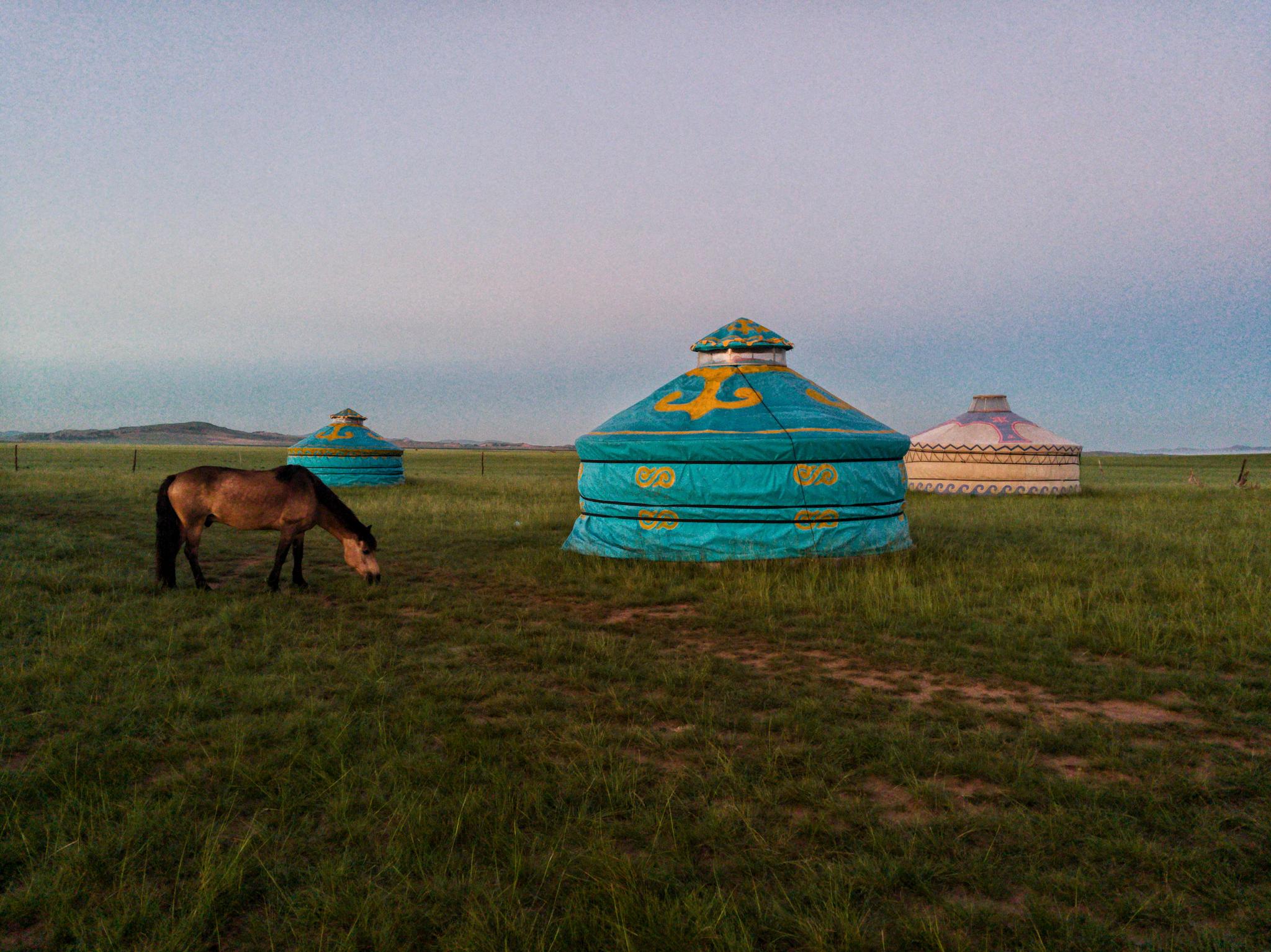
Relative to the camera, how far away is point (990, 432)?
754 inches

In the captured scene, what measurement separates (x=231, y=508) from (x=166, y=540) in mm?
717

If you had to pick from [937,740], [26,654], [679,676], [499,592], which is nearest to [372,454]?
[499,592]

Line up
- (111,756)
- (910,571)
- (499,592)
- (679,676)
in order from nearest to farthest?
(111,756), (679,676), (499,592), (910,571)

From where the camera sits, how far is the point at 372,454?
21812 mm

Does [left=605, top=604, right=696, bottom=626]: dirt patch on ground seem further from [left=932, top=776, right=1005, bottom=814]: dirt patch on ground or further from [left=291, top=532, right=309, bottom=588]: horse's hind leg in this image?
[left=291, top=532, right=309, bottom=588]: horse's hind leg

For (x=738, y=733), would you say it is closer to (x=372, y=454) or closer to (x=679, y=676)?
(x=679, y=676)

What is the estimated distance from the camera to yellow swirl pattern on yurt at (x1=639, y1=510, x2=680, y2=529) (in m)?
8.52

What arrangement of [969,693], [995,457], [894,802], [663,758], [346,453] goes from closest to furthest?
[894,802]
[663,758]
[969,693]
[995,457]
[346,453]

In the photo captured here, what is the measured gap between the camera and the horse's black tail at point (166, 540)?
6645 mm

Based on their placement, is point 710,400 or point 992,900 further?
point 710,400

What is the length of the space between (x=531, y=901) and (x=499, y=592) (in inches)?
199

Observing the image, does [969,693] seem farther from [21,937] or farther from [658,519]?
[658,519]

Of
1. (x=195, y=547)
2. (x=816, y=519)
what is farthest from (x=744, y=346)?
(x=195, y=547)

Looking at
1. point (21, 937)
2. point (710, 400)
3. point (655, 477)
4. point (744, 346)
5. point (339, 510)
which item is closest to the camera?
point (21, 937)
